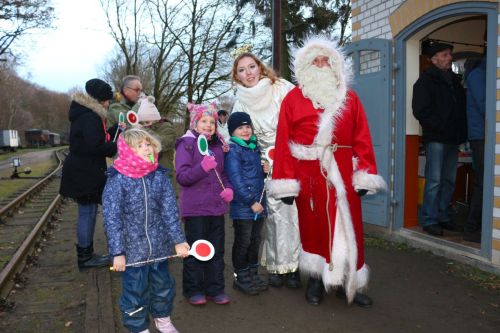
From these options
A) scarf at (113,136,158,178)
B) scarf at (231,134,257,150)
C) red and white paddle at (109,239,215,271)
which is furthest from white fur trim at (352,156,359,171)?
scarf at (113,136,158,178)

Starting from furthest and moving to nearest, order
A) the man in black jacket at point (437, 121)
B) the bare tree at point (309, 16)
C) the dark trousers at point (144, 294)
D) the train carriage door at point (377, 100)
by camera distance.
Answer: the bare tree at point (309, 16) → the train carriage door at point (377, 100) → the man in black jacket at point (437, 121) → the dark trousers at point (144, 294)

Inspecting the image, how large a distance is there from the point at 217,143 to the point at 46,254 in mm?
3582

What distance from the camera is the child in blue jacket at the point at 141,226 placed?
3.11 metres

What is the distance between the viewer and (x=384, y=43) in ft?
19.3

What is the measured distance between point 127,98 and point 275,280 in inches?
98.2

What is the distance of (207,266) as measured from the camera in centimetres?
400

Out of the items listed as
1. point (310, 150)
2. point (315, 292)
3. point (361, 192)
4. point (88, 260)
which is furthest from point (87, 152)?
point (361, 192)

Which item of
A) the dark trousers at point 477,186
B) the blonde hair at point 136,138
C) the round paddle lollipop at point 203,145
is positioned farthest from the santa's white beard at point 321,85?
the dark trousers at point 477,186

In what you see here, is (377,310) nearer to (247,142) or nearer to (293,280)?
(293,280)

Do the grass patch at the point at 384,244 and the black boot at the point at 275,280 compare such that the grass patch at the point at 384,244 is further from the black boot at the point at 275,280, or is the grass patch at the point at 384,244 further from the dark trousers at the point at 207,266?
the dark trousers at the point at 207,266

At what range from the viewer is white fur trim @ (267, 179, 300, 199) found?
12.4 ft

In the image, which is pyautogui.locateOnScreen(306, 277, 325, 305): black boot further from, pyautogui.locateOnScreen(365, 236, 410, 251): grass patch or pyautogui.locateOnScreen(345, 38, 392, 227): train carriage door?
pyautogui.locateOnScreen(345, 38, 392, 227): train carriage door

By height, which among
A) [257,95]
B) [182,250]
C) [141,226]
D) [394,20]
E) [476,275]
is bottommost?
[476,275]

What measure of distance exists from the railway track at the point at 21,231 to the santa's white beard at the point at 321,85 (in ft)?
11.5
